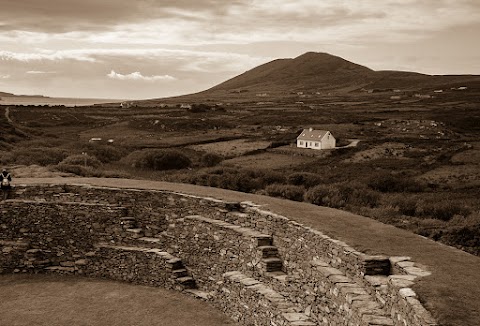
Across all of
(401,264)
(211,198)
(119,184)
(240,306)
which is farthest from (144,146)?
(401,264)

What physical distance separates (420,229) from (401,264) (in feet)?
24.6

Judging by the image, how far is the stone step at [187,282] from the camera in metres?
18.3

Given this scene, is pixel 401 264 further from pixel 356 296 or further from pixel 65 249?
pixel 65 249

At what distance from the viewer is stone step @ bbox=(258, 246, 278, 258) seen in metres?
15.8

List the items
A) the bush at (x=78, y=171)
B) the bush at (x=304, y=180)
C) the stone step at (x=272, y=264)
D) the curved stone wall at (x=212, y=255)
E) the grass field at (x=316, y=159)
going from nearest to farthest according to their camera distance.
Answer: the curved stone wall at (x=212, y=255) → the stone step at (x=272, y=264) → the grass field at (x=316, y=159) → the bush at (x=78, y=171) → the bush at (x=304, y=180)

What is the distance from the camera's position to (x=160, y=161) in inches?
1614

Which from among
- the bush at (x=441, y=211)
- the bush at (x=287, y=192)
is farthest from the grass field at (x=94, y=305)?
the bush at (x=441, y=211)

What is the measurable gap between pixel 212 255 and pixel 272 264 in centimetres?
327

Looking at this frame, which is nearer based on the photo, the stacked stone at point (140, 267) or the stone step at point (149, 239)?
the stacked stone at point (140, 267)

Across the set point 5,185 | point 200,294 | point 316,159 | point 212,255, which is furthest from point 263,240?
point 316,159

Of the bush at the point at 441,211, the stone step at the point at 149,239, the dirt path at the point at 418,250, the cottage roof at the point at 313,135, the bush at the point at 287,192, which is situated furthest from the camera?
the cottage roof at the point at 313,135

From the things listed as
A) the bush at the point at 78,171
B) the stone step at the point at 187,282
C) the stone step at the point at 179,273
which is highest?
the bush at the point at 78,171

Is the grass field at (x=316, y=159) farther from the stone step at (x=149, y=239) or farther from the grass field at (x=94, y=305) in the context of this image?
the grass field at (x=94, y=305)

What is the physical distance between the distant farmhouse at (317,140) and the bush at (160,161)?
759 inches
